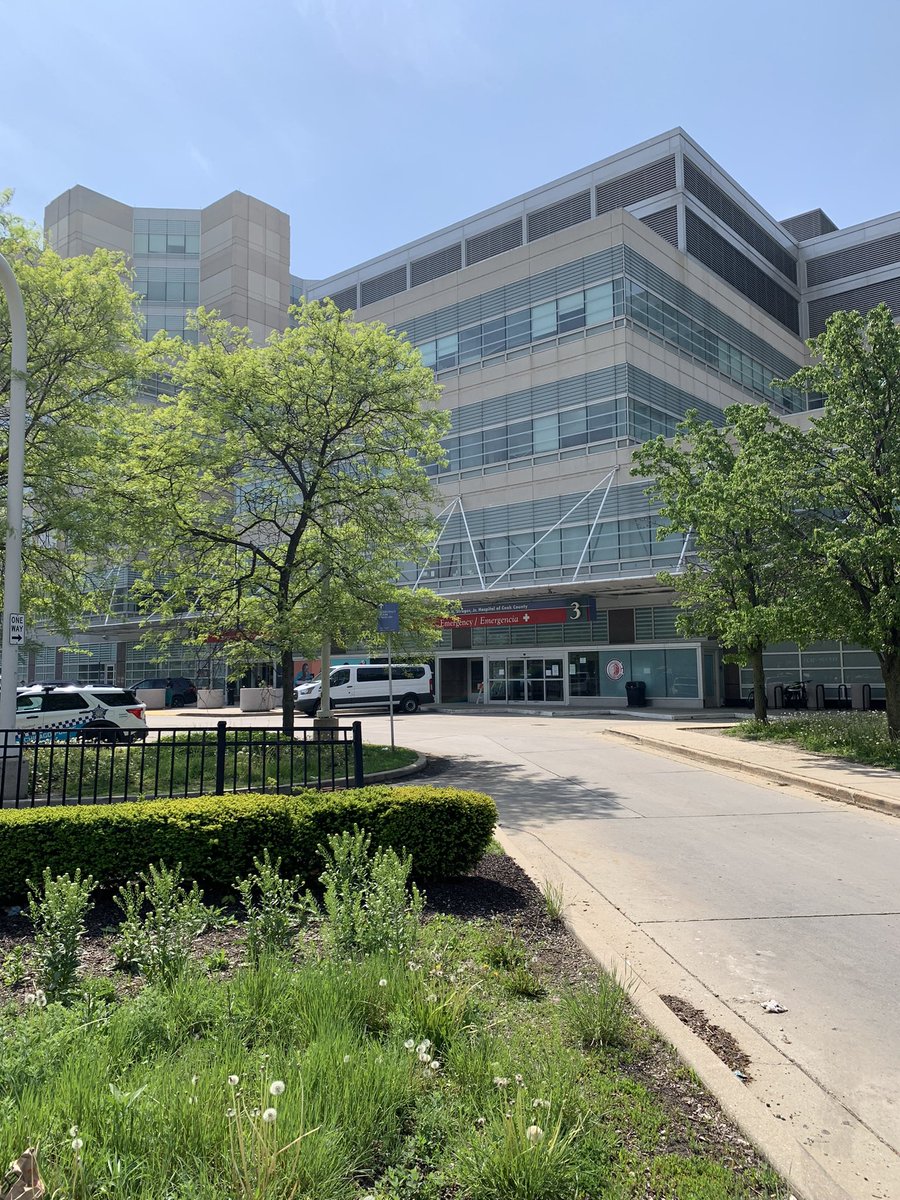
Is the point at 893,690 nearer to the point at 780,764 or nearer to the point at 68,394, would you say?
the point at 780,764

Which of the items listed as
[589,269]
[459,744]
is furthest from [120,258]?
[589,269]

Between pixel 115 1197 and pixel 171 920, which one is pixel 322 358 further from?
pixel 115 1197

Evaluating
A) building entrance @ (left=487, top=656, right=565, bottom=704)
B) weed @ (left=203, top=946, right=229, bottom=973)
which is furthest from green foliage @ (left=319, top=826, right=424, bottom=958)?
building entrance @ (left=487, top=656, right=565, bottom=704)

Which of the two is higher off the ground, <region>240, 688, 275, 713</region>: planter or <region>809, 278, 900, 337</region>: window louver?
<region>809, 278, 900, 337</region>: window louver

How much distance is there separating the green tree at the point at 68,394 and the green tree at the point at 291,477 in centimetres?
155

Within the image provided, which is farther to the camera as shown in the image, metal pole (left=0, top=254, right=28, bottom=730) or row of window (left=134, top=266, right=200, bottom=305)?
row of window (left=134, top=266, right=200, bottom=305)

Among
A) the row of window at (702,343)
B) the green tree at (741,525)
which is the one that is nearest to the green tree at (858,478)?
the green tree at (741,525)

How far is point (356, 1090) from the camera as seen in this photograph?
2.93 meters

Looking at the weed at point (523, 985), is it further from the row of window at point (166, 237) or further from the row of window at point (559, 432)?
the row of window at point (166, 237)

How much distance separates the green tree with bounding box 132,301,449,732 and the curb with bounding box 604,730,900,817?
6417 mm

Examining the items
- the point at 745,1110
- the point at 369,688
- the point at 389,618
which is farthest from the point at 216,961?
the point at 369,688

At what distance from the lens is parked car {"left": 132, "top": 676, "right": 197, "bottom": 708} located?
48719 millimetres

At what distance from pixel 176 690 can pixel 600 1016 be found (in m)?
48.5

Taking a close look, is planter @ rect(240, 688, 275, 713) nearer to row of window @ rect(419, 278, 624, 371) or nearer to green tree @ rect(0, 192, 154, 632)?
row of window @ rect(419, 278, 624, 371)
